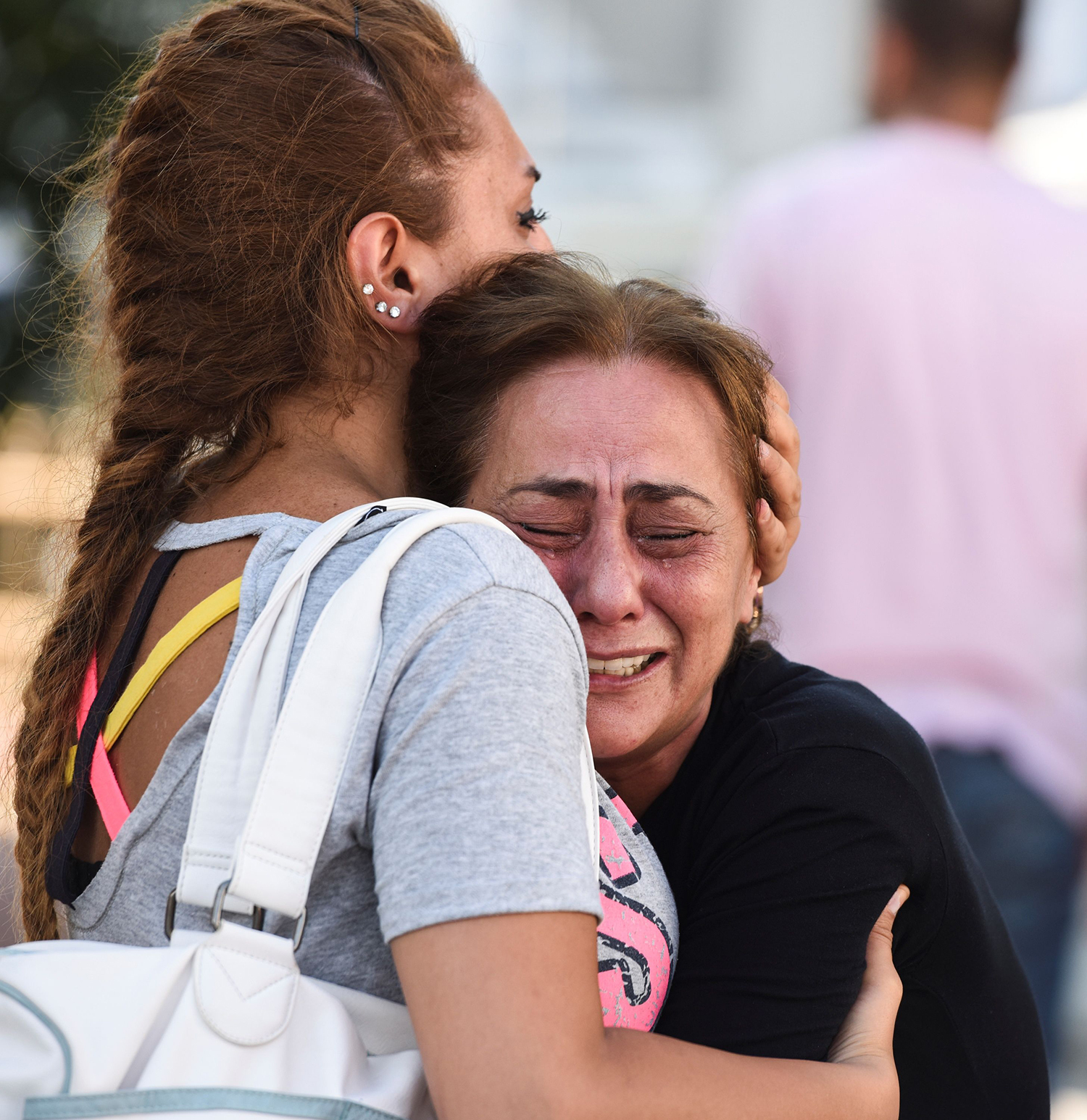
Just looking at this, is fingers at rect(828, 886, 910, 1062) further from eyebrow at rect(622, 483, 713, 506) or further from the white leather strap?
eyebrow at rect(622, 483, 713, 506)

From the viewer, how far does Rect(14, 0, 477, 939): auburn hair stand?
1.61m

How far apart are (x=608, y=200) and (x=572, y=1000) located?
8898mm

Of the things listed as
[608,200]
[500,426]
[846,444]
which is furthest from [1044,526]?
[608,200]

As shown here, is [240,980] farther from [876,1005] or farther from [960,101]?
[960,101]

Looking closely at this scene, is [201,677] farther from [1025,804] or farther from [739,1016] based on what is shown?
[1025,804]

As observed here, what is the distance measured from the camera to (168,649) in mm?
1388

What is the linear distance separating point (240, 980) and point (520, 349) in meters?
0.93

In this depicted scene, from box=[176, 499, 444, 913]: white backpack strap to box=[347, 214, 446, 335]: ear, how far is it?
0.55m

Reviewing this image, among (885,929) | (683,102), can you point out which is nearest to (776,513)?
(885,929)

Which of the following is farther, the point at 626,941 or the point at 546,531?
the point at 546,531

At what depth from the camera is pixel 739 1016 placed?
1.47 m

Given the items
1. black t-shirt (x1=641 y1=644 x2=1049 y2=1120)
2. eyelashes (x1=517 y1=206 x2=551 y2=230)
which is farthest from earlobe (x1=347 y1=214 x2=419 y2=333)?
black t-shirt (x1=641 y1=644 x2=1049 y2=1120)

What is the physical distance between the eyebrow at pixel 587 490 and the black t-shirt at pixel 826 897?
0.31 metres

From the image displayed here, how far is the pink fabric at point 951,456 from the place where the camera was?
114 inches
